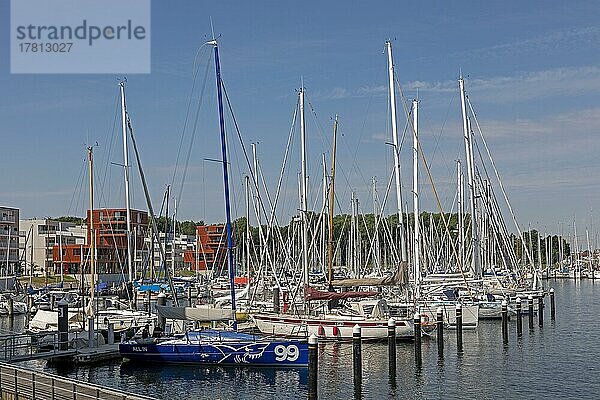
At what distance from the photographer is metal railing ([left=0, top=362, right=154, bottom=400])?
76.3 ft

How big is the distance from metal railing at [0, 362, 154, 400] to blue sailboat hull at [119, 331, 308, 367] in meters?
11.7

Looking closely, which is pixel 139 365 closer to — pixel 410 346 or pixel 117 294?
pixel 410 346

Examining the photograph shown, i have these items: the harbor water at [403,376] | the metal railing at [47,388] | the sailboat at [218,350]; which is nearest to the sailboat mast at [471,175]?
the harbor water at [403,376]

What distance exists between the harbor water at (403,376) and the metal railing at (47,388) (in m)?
7.67

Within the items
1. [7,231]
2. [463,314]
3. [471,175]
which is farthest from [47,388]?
[7,231]

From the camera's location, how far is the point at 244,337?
40.0m

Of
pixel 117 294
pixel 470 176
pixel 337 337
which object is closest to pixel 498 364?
pixel 337 337

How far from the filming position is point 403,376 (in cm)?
3806

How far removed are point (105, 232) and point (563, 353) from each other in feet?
295

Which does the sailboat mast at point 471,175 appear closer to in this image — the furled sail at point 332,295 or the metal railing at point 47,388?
the furled sail at point 332,295

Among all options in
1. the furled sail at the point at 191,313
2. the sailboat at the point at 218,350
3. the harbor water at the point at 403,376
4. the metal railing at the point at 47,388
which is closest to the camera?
the metal railing at the point at 47,388

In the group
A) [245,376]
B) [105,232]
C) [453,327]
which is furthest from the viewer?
[105,232]

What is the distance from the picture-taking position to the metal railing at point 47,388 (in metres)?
23.3

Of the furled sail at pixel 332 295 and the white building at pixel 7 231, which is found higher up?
the white building at pixel 7 231
